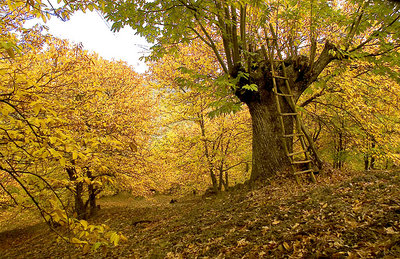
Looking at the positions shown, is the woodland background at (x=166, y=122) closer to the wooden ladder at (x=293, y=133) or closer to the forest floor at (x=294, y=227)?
the forest floor at (x=294, y=227)

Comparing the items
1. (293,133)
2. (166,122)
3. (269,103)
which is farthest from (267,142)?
(166,122)

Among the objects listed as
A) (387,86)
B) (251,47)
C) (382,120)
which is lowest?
(382,120)

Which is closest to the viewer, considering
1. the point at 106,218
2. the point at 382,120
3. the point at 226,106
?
the point at 226,106

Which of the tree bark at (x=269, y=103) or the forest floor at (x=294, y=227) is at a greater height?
the tree bark at (x=269, y=103)

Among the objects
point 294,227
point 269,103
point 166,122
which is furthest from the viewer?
point 166,122

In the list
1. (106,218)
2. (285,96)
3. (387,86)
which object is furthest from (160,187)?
(387,86)

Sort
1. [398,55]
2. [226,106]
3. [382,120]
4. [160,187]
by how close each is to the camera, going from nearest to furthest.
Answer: [398,55] → [226,106] → [382,120] → [160,187]

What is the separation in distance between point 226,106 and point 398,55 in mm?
4184

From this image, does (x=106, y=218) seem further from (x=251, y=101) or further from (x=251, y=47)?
(x=251, y=47)

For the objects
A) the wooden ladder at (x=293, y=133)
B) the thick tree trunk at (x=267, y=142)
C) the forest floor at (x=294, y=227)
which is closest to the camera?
the forest floor at (x=294, y=227)

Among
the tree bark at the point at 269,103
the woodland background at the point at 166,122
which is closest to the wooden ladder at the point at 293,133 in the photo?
the tree bark at the point at 269,103

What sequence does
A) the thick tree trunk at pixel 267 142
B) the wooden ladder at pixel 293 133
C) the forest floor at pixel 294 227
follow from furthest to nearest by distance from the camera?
1. the thick tree trunk at pixel 267 142
2. the wooden ladder at pixel 293 133
3. the forest floor at pixel 294 227

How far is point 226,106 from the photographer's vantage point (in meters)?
5.67

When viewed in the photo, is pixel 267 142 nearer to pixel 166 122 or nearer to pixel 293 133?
pixel 293 133
